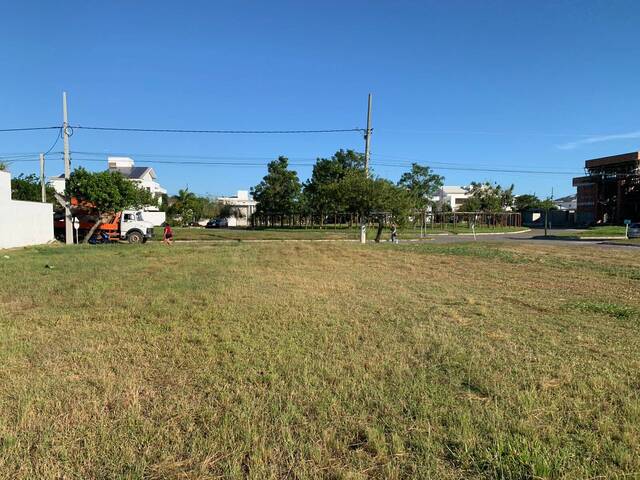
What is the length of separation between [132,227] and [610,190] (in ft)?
248

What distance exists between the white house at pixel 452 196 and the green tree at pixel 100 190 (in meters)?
83.3

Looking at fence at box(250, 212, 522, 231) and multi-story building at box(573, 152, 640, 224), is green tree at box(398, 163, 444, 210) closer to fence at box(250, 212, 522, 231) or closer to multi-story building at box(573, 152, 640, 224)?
fence at box(250, 212, 522, 231)

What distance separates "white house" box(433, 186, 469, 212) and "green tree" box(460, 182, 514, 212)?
19092mm

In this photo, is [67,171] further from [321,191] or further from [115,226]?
[321,191]

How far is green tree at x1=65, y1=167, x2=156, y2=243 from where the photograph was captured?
25.3 meters

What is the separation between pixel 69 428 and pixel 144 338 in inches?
90.3

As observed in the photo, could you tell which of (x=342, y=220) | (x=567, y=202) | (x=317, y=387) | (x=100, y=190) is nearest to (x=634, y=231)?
(x=342, y=220)

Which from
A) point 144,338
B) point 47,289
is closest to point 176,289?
point 47,289

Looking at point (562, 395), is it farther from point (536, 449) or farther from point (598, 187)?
point (598, 187)

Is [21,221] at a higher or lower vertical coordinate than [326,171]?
lower

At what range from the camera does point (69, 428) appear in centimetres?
310

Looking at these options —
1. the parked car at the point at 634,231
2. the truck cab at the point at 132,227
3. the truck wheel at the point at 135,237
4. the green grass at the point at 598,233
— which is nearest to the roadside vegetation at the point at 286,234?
the truck cab at the point at 132,227

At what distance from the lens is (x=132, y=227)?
28031mm

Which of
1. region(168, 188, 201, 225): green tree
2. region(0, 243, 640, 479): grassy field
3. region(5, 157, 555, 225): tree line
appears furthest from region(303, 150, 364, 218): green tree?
region(0, 243, 640, 479): grassy field
